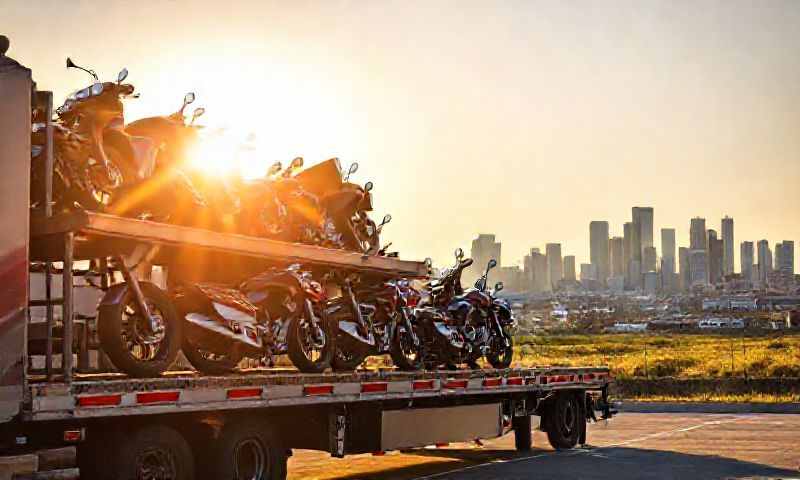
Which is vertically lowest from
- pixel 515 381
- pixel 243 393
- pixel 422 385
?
pixel 515 381

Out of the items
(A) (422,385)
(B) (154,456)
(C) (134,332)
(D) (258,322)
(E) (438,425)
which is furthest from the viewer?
(E) (438,425)

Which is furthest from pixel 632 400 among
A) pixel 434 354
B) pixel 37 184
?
pixel 37 184

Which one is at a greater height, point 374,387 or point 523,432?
point 374,387

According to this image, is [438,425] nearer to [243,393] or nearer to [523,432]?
[523,432]

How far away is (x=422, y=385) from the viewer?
608 inches

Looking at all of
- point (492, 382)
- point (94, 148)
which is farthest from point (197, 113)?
point (492, 382)

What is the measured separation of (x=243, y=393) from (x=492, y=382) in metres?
6.22

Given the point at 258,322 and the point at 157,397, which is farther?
the point at 258,322

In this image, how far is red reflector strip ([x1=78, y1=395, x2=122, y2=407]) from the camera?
1012cm

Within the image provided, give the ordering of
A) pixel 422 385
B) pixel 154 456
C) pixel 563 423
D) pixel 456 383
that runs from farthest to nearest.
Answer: pixel 563 423
pixel 456 383
pixel 422 385
pixel 154 456

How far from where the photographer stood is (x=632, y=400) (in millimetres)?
34500

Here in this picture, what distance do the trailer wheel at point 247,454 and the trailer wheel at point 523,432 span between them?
693 centimetres

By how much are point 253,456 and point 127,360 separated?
2029 millimetres

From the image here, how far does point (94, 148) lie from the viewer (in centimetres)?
1190
